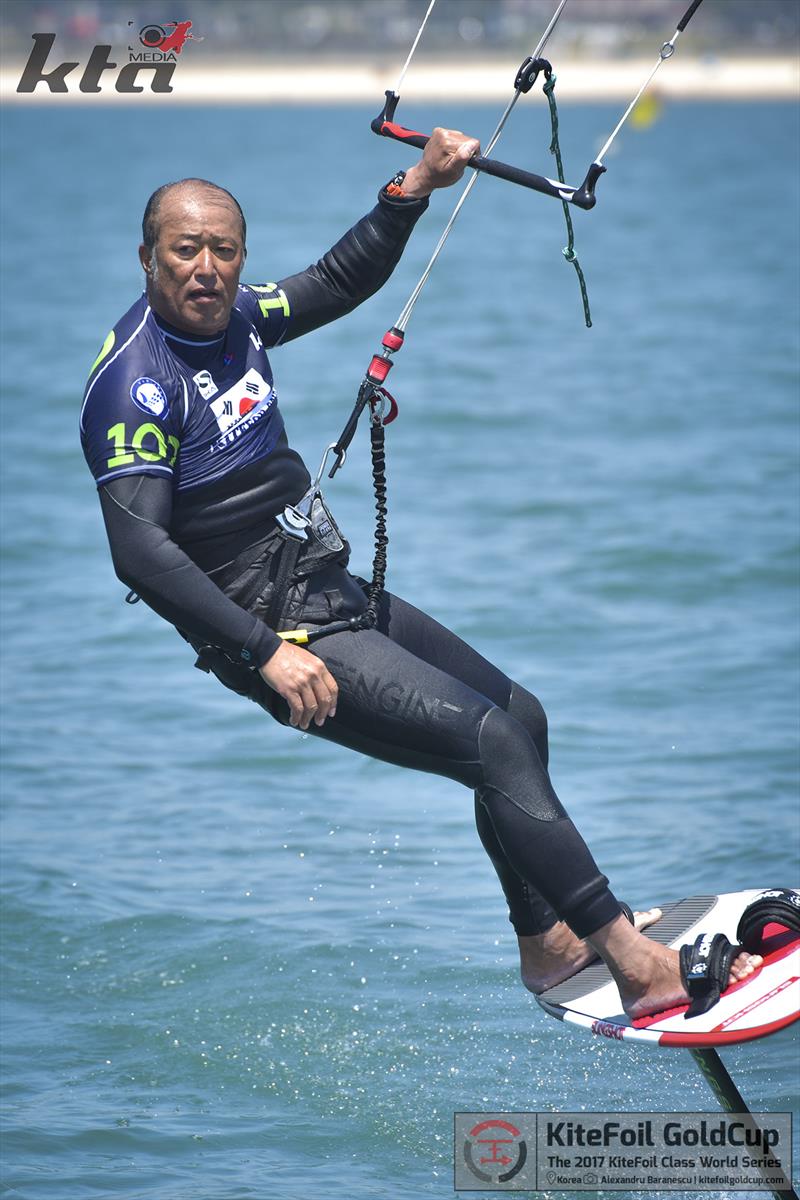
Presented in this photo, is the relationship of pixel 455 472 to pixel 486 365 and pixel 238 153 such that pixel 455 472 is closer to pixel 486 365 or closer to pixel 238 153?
pixel 486 365

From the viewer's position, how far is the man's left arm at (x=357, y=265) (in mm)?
5469

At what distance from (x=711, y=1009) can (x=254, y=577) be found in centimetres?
176

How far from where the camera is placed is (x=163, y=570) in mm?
4719

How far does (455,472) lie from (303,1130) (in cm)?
1324

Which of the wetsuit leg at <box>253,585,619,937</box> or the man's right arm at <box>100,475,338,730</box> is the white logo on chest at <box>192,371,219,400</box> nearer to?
the man's right arm at <box>100,475,338,730</box>

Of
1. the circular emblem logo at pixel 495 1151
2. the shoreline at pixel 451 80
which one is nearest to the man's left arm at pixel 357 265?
the circular emblem logo at pixel 495 1151

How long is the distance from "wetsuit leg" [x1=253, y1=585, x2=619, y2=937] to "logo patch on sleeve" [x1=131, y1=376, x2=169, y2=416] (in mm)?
813

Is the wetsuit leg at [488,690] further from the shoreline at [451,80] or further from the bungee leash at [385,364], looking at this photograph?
the shoreline at [451,80]

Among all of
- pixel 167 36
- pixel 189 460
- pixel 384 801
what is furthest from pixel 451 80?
pixel 189 460

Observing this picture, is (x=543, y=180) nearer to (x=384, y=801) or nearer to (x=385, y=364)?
(x=385, y=364)

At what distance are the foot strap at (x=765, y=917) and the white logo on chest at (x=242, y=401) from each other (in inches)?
79.7

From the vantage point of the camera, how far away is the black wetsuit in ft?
15.6

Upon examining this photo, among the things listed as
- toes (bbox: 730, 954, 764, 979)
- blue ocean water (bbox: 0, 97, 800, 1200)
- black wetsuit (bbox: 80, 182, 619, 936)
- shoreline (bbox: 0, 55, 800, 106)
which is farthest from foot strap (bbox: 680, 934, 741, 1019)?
shoreline (bbox: 0, 55, 800, 106)

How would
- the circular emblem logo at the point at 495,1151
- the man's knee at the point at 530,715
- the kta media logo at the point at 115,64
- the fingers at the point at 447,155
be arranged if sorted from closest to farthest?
the fingers at the point at 447,155 < the man's knee at the point at 530,715 < the circular emblem logo at the point at 495,1151 < the kta media logo at the point at 115,64
